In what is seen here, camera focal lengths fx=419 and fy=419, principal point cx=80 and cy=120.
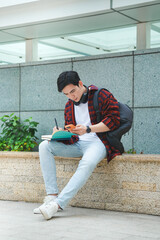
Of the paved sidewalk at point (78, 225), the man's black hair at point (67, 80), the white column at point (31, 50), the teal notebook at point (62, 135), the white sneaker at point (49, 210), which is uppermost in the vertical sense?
the white column at point (31, 50)

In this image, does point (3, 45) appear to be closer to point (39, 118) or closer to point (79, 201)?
point (39, 118)

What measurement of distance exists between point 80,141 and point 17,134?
8.37 feet

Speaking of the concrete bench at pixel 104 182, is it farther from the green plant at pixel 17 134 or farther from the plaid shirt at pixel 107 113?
the green plant at pixel 17 134

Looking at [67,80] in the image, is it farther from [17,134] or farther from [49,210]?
[17,134]

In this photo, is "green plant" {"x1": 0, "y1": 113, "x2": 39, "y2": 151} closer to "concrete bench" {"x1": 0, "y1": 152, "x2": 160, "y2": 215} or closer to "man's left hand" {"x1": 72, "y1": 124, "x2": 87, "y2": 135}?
"concrete bench" {"x1": 0, "y1": 152, "x2": 160, "y2": 215}

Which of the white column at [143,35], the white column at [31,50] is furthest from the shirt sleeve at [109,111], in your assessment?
the white column at [31,50]

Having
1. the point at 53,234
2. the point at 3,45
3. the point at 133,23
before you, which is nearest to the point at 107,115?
the point at 53,234

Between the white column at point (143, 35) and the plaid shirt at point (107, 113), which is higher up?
the white column at point (143, 35)

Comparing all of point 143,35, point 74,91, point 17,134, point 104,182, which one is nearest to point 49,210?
point 104,182

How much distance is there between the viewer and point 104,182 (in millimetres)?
5180

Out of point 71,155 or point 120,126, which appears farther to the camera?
point 71,155

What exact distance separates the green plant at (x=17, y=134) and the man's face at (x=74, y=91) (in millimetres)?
2260

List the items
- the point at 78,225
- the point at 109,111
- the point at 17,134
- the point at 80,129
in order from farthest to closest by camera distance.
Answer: the point at 17,134 < the point at 109,111 < the point at 80,129 < the point at 78,225

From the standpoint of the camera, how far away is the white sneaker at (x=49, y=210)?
440 centimetres
